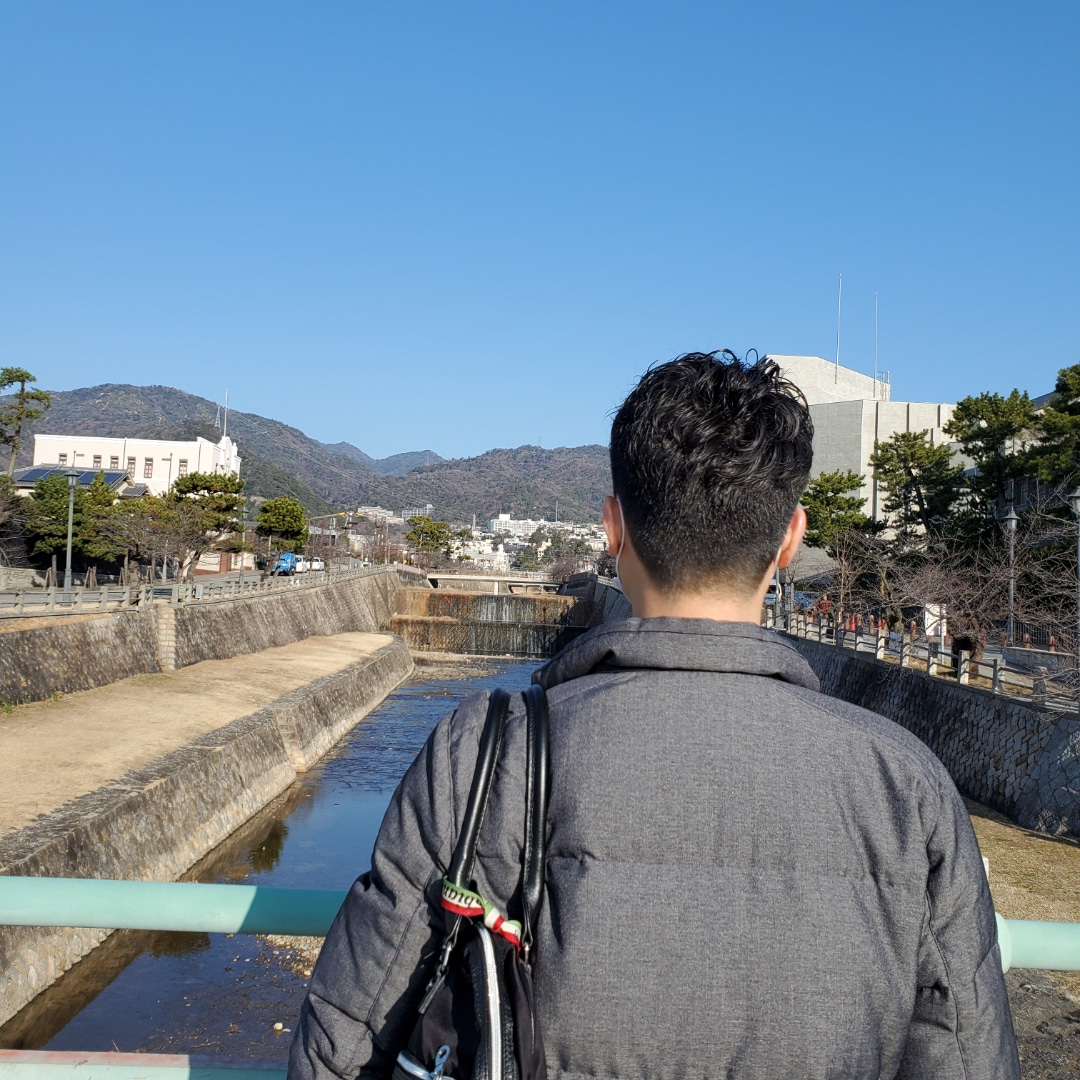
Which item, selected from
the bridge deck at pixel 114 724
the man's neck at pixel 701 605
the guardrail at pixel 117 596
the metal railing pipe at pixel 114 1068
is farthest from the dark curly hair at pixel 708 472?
the guardrail at pixel 117 596

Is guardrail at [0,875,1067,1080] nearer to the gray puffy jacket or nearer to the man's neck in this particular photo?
the gray puffy jacket

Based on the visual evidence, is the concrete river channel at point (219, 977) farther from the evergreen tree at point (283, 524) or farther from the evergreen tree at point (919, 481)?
the evergreen tree at point (283, 524)

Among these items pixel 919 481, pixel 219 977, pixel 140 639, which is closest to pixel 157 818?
pixel 219 977

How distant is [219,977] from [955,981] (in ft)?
33.8

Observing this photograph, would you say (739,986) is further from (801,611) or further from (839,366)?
(839,366)

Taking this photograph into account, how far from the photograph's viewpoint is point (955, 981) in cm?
122

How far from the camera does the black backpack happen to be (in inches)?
42.3

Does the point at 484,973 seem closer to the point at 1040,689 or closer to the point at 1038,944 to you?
the point at 1038,944

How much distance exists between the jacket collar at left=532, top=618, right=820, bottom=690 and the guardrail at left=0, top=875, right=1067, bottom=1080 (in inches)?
28.8

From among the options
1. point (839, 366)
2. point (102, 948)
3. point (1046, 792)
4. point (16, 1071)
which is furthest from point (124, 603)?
point (839, 366)

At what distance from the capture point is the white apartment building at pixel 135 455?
59844mm

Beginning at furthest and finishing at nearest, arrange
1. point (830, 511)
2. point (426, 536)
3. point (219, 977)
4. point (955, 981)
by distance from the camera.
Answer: point (426, 536) < point (830, 511) < point (219, 977) < point (955, 981)

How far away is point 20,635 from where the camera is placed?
16875 millimetres

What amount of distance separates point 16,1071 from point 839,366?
56.1 meters
